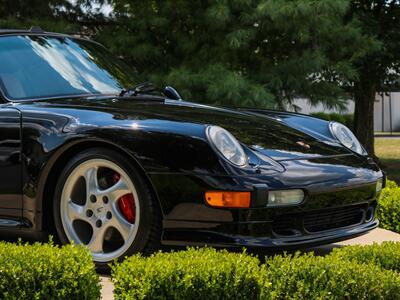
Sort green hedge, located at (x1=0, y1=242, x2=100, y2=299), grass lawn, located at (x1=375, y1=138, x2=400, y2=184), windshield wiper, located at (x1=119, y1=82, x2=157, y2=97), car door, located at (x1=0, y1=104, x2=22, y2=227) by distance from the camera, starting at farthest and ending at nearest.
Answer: grass lawn, located at (x1=375, y1=138, x2=400, y2=184)
windshield wiper, located at (x1=119, y1=82, x2=157, y2=97)
car door, located at (x1=0, y1=104, x2=22, y2=227)
green hedge, located at (x1=0, y1=242, x2=100, y2=299)

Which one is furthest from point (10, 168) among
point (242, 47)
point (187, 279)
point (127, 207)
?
point (242, 47)

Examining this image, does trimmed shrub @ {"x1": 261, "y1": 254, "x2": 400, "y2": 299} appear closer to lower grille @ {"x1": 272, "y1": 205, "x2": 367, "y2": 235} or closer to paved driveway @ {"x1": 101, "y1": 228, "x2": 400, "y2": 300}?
lower grille @ {"x1": 272, "y1": 205, "x2": 367, "y2": 235}

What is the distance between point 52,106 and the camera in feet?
16.3

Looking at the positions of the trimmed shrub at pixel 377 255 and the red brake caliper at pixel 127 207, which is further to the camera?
the red brake caliper at pixel 127 207

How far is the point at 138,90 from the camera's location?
18.8 ft

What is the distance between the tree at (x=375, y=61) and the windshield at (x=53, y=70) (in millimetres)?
9385

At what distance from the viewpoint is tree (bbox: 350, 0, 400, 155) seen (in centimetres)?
1582

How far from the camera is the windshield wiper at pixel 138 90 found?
18.4ft

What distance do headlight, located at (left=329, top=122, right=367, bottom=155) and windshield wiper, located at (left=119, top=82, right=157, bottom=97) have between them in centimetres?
137

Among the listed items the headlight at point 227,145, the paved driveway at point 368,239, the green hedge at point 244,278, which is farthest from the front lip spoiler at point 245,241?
the paved driveway at point 368,239

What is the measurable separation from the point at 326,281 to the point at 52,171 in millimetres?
1952

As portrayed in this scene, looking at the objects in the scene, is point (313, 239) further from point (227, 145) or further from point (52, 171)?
point (52, 171)

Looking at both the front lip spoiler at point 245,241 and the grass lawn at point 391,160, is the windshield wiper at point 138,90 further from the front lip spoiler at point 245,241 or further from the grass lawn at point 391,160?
the grass lawn at point 391,160

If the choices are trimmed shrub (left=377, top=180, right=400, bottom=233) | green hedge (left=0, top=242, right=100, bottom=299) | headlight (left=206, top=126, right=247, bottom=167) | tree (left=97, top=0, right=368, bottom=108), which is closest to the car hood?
headlight (left=206, top=126, right=247, bottom=167)
